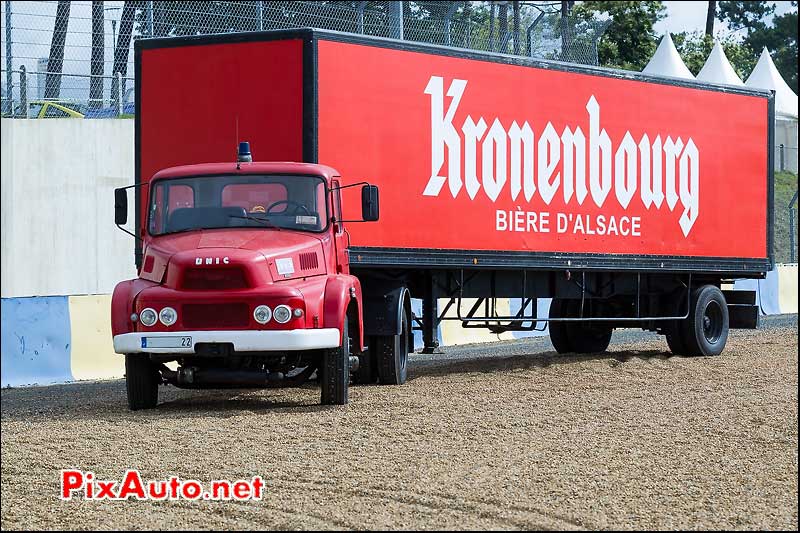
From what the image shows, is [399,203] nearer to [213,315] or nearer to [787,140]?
[213,315]

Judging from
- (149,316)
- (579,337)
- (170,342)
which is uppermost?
(149,316)

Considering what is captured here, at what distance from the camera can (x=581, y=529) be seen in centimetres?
674

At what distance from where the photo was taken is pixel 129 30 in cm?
1908

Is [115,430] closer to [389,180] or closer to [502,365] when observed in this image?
[389,180]

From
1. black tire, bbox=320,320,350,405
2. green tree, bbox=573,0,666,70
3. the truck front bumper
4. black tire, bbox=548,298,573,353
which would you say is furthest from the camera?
green tree, bbox=573,0,666,70

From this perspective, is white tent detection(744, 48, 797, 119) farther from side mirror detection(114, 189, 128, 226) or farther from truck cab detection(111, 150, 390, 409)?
side mirror detection(114, 189, 128, 226)

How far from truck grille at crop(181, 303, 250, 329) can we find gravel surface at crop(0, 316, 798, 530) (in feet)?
2.67

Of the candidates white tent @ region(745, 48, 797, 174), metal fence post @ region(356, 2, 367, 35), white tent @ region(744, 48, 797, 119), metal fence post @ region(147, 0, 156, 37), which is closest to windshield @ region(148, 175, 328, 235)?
metal fence post @ region(147, 0, 156, 37)

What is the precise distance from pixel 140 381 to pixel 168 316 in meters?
0.94

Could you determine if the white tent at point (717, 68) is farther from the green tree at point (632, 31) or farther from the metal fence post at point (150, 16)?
the metal fence post at point (150, 16)

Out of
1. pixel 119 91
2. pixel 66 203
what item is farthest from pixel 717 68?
pixel 66 203

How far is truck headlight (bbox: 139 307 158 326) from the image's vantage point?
37.2 ft

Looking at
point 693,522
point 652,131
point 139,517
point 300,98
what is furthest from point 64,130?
point 693,522

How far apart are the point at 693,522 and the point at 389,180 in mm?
7563
